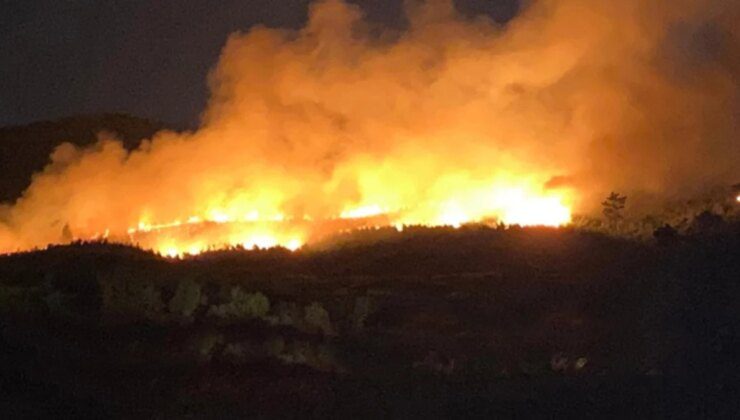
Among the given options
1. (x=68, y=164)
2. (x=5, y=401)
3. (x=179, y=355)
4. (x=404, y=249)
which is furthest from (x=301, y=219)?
(x=5, y=401)

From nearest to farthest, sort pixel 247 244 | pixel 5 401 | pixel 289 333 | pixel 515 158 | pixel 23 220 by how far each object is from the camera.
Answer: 1. pixel 5 401
2. pixel 289 333
3. pixel 247 244
4. pixel 515 158
5. pixel 23 220

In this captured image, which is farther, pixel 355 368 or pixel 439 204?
pixel 439 204

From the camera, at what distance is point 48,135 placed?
128 ft

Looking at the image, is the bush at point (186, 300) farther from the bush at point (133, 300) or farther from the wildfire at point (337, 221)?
the wildfire at point (337, 221)

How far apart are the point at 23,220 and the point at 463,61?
31.2 feet

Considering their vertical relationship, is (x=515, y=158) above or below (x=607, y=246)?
above

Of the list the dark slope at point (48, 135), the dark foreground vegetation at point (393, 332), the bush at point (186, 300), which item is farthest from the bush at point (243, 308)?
the dark slope at point (48, 135)

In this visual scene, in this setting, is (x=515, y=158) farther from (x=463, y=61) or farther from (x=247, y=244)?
(x=247, y=244)

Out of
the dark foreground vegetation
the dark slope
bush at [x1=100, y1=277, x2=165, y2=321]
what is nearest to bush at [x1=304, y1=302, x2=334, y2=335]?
the dark foreground vegetation

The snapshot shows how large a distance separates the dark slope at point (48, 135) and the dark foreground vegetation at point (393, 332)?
62.8ft

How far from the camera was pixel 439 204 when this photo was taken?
69.4ft

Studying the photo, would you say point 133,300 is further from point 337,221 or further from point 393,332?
point 337,221

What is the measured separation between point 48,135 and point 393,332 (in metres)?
28.7

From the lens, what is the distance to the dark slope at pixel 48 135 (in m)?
35.7
